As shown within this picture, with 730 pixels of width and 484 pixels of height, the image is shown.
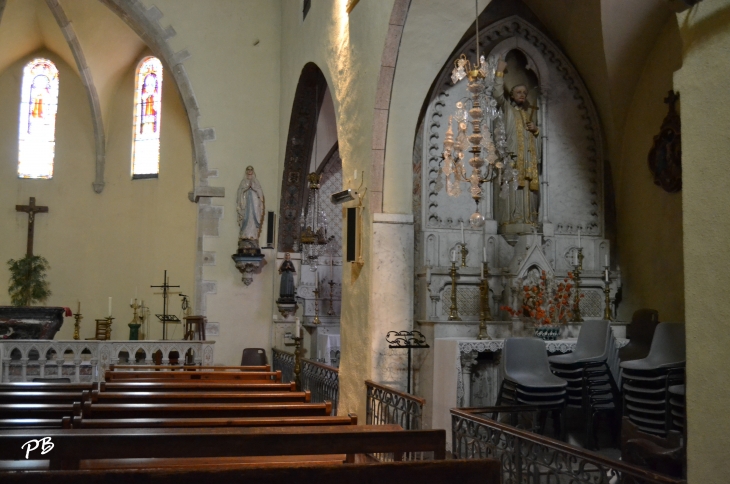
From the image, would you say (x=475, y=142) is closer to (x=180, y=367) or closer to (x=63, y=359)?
(x=180, y=367)

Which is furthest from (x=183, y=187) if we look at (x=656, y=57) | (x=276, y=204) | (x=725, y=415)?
(x=725, y=415)

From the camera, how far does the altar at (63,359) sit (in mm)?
10977

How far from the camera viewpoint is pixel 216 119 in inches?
527

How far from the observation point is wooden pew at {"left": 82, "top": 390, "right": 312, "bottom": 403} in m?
5.38

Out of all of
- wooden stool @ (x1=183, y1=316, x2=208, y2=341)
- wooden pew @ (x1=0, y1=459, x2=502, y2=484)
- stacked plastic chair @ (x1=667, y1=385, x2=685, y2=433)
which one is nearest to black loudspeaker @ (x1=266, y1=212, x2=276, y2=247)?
wooden stool @ (x1=183, y1=316, x2=208, y2=341)

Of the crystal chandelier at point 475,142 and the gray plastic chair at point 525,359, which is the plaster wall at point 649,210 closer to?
the gray plastic chair at point 525,359

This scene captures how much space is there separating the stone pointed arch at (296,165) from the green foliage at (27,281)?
552 centimetres

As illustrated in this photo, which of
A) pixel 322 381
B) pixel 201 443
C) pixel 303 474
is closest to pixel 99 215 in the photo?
pixel 322 381

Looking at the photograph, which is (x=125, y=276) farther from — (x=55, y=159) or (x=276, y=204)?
(x=276, y=204)

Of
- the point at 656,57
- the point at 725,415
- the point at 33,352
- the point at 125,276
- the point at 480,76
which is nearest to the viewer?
→ the point at 725,415

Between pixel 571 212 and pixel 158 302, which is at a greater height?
pixel 571 212

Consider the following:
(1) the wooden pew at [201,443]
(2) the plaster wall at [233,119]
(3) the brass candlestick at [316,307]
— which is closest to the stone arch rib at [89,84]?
(2) the plaster wall at [233,119]

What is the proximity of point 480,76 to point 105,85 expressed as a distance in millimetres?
12227

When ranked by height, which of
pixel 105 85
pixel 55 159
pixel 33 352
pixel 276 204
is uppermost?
pixel 105 85
